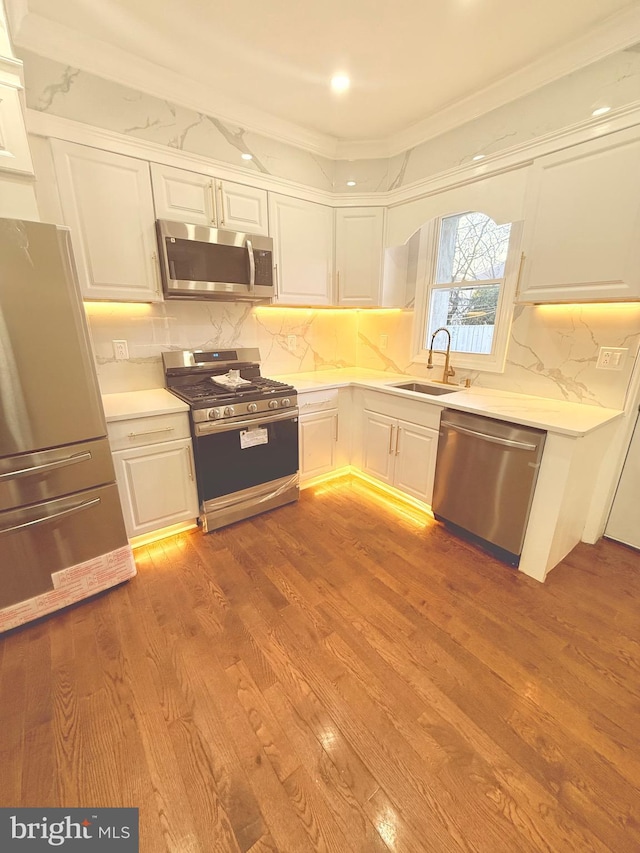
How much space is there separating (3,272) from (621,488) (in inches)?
134

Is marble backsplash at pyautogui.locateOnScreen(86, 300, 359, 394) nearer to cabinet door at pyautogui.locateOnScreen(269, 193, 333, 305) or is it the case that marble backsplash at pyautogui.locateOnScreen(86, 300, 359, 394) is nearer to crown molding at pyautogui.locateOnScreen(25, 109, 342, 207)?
cabinet door at pyautogui.locateOnScreen(269, 193, 333, 305)

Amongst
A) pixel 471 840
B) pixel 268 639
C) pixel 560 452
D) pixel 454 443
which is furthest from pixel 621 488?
pixel 268 639

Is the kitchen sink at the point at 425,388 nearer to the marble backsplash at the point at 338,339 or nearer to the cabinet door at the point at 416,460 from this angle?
the marble backsplash at the point at 338,339

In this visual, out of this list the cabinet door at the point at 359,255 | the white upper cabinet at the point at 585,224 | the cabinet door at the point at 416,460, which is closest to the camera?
the white upper cabinet at the point at 585,224

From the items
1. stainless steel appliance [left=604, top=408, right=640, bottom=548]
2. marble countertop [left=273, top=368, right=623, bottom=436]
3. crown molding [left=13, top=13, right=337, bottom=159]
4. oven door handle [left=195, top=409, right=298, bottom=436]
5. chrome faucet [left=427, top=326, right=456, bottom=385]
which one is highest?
crown molding [left=13, top=13, right=337, bottom=159]

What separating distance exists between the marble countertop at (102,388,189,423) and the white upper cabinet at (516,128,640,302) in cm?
223

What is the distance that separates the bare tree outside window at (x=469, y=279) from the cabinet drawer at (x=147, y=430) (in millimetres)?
2150

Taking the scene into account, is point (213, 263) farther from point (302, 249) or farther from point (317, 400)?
point (317, 400)

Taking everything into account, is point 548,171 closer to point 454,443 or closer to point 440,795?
point 454,443

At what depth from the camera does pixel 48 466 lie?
1.61 metres

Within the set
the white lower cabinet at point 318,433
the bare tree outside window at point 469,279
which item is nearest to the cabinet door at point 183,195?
the white lower cabinet at point 318,433

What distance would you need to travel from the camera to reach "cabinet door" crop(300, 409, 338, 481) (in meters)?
2.84

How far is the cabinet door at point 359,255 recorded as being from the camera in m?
2.93

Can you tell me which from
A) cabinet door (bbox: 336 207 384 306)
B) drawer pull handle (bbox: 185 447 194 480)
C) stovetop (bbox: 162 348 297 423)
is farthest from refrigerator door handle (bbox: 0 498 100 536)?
cabinet door (bbox: 336 207 384 306)
